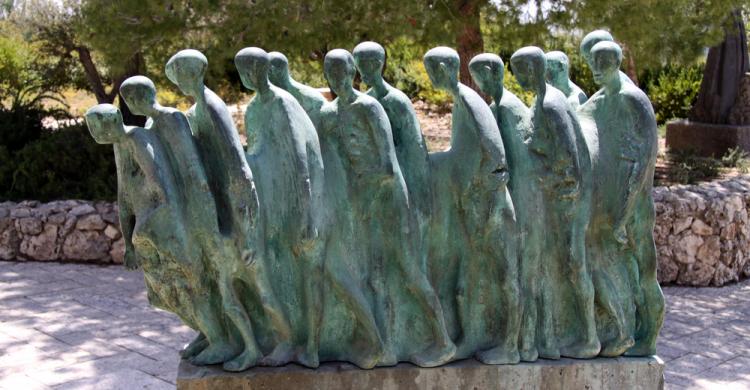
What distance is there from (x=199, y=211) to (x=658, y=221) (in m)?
4.95

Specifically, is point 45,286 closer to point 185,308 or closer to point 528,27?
point 185,308

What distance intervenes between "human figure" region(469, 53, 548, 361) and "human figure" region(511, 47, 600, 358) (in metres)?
0.05

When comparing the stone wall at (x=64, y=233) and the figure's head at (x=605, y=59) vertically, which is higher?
the figure's head at (x=605, y=59)

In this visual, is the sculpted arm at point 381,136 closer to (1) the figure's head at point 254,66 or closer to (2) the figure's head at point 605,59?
(1) the figure's head at point 254,66

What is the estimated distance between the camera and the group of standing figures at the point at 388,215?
12.1 ft

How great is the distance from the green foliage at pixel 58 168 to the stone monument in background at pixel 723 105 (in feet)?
24.5

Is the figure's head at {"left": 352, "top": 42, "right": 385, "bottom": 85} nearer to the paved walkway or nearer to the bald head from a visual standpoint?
the bald head

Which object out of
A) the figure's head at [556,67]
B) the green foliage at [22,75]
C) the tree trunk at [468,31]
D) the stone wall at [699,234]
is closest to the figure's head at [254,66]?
the figure's head at [556,67]

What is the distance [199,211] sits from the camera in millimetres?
3674

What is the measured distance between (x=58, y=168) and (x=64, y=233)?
1.33m

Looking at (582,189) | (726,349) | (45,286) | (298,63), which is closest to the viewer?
(582,189)

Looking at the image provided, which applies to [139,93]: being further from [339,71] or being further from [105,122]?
[339,71]

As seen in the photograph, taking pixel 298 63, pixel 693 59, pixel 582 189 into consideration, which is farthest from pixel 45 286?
pixel 693 59

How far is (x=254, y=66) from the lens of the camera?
3723 millimetres
